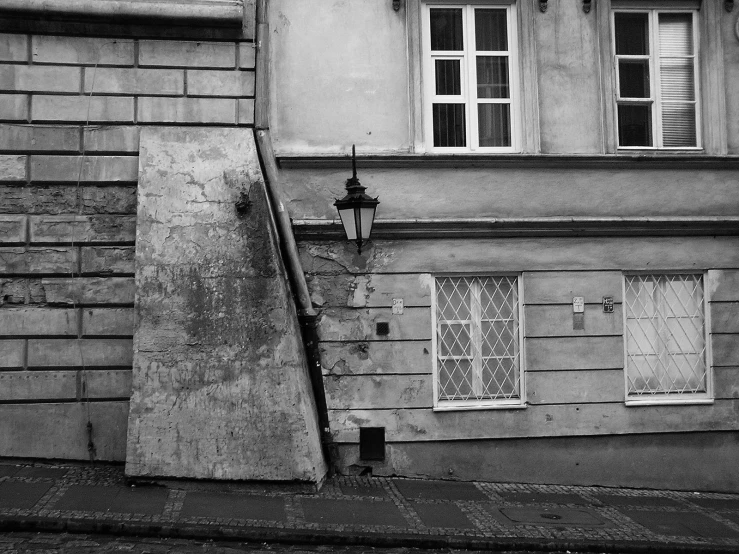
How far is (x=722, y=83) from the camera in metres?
10.6

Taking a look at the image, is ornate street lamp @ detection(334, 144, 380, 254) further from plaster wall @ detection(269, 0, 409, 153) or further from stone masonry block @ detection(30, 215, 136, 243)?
stone masonry block @ detection(30, 215, 136, 243)

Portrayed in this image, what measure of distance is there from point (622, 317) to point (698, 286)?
1.14 m

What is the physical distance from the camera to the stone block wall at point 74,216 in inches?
375

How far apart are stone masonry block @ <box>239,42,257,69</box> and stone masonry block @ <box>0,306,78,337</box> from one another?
141 inches

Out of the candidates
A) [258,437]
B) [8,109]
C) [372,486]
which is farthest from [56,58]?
[372,486]

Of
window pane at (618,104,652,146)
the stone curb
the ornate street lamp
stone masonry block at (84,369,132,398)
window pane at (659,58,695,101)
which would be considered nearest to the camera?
the stone curb

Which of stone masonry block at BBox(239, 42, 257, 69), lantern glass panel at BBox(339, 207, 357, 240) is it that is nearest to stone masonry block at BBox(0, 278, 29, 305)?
stone masonry block at BBox(239, 42, 257, 69)

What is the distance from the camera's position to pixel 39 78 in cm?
971

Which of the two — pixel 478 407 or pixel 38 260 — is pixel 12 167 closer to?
pixel 38 260

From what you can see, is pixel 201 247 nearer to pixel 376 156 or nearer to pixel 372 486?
pixel 376 156

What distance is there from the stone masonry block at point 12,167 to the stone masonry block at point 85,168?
112 mm

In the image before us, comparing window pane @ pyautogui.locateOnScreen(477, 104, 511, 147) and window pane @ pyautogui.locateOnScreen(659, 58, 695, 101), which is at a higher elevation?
window pane @ pyautogui.locateOnScreen(659, 58, 695, 101)

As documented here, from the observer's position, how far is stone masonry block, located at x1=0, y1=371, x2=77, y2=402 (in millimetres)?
9477

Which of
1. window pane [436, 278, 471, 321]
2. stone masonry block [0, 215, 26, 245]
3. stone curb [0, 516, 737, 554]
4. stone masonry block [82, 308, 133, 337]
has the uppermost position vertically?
stone masonry block [0, 215, 26, 245]
